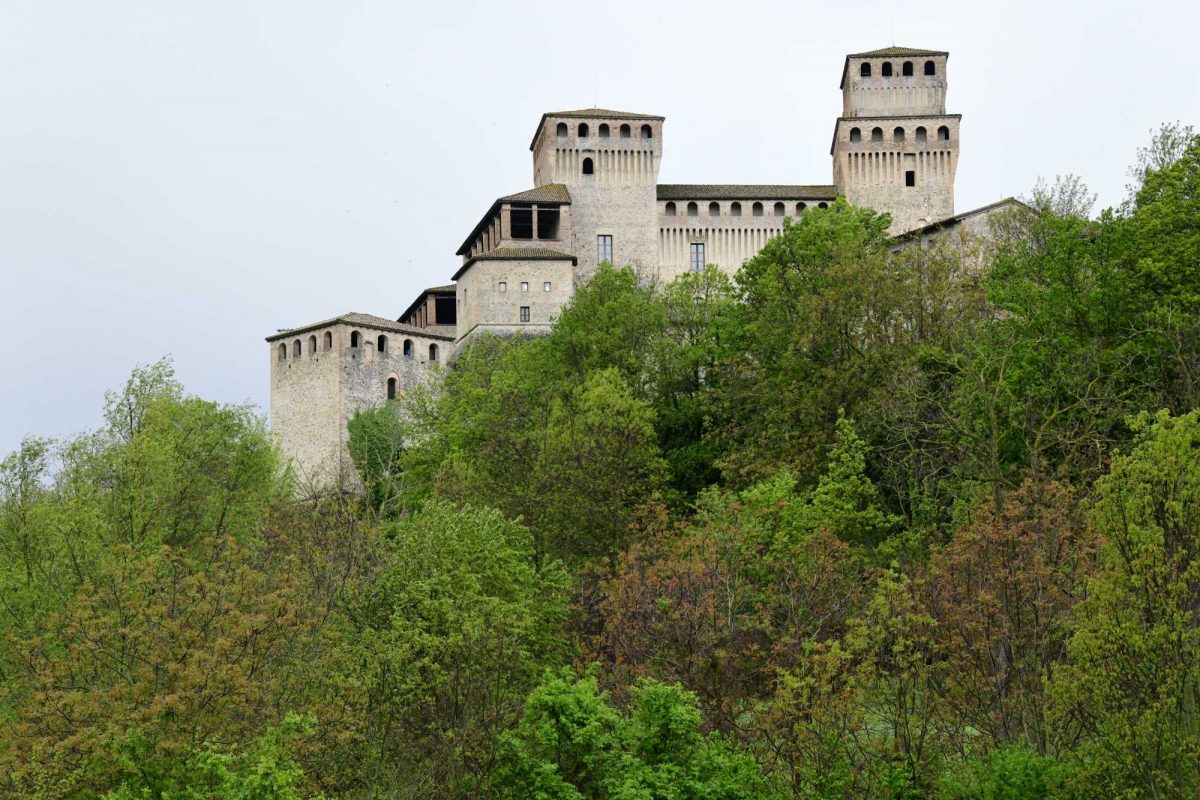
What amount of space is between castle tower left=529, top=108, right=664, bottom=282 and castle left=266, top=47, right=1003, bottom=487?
7 centimetres

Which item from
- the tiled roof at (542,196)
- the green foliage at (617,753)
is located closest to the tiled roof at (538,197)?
the tiled roof at (542,196)

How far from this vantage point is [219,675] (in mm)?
27203

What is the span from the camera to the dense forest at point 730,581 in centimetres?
2594

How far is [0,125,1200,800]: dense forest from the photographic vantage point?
25.9m

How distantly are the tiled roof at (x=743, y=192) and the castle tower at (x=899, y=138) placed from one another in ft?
3.99

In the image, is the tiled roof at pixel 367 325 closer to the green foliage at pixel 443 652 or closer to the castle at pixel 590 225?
the castle at pixel 590 225

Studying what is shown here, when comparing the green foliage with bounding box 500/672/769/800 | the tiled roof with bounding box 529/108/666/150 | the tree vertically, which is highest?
the tiled roof with bounding box 529/108/666/150

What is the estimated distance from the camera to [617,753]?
28.5 metres

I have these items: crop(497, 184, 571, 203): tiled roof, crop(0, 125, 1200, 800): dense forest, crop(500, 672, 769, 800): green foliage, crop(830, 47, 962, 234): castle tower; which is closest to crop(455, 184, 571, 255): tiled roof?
crop(497, 184, 571, 203): tiled roof

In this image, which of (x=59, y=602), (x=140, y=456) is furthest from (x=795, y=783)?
(x=140, y=456)

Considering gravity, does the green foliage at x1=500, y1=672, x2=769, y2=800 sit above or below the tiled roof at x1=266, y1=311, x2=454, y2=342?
below

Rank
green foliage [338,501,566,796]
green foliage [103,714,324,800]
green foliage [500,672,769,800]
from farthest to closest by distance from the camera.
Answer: green foliage [338,501,566,796], green foliage [500,672,769,800], green foliage [103,714,324,800]

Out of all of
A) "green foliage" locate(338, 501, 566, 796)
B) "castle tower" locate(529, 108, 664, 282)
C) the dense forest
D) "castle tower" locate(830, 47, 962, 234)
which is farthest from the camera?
"castle tower" locate(830, 47, 962, 234)

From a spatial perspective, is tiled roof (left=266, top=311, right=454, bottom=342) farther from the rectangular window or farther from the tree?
the tree
